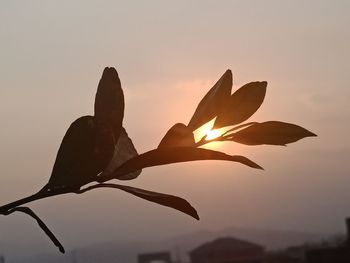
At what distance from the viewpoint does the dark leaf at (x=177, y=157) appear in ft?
0.56

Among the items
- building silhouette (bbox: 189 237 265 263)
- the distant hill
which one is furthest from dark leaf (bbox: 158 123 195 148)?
building silhouette (bbox: 189 237 265 263)

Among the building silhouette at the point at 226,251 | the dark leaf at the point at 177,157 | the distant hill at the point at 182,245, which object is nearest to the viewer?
the dark leaf at the point at 177,157

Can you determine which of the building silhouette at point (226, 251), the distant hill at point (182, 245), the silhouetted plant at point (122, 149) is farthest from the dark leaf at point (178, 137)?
the building silhouette at point (226, 251)

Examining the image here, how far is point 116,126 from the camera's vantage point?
0.60ft

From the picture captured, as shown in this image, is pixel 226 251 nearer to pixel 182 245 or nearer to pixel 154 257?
pixel 182 245

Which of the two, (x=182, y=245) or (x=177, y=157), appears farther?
(x=182, y=245)

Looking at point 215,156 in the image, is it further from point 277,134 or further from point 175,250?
point 175,250

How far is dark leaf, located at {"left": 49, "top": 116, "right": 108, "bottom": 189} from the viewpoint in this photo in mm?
175

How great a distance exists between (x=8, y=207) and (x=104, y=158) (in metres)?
0.03

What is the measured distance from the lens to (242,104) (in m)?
0.19

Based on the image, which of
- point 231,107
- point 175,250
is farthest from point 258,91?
point 175,250

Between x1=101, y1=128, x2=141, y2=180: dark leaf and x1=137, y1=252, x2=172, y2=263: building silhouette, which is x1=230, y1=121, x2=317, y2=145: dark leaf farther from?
x1=137, y1=252, x2=172, y2=263: building silhouette

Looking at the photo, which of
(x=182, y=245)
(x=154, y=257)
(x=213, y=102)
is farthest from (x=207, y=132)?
(x=182, y=245)

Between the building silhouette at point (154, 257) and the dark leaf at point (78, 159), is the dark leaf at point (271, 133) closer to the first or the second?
the dark leaf at point (78, 159)
